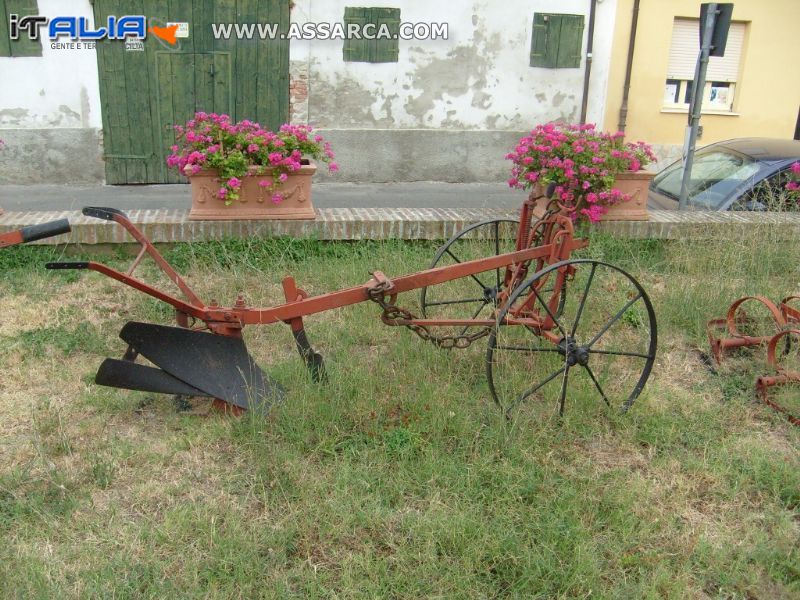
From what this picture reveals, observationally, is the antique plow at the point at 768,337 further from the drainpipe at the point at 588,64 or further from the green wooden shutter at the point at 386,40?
the green wooden shutter at the point at 386,40

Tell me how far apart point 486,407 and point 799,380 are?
65.1 inches

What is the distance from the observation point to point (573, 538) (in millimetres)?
2932

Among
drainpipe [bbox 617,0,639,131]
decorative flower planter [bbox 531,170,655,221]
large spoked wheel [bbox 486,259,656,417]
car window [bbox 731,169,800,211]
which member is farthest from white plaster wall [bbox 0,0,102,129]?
car window [bbox 731,169,800,211]

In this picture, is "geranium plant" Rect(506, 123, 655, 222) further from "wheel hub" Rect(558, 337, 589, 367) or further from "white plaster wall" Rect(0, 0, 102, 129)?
"white plaster wall" Rect(0, 0, 102, 129)

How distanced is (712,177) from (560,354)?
4344 mm

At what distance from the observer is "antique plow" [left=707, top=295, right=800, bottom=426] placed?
4039 mm

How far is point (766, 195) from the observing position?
683 centimetres

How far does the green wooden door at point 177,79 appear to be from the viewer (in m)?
9.65

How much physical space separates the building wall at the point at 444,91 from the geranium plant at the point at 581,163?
14.7ft

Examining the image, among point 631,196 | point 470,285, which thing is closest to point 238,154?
point 470,285

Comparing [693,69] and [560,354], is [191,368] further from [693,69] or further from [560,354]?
[693,69]

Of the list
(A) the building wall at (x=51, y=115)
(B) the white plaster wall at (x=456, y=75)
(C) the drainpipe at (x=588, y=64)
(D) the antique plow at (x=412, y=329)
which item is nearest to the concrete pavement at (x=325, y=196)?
(A) the building wall at (x=51, y=115)

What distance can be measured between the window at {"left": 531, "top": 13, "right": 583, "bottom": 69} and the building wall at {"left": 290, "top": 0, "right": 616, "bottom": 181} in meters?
0.11

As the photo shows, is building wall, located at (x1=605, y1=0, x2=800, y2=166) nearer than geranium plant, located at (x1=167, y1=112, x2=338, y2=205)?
No
